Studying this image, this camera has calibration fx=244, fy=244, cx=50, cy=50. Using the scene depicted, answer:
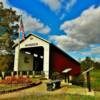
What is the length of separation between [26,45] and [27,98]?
26125 millimetres

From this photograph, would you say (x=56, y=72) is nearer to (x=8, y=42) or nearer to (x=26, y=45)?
(x=26, y=45)

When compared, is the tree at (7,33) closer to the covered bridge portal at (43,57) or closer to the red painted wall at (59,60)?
the covered bridge portal at (43,57)

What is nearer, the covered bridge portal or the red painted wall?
the covered bridge portal

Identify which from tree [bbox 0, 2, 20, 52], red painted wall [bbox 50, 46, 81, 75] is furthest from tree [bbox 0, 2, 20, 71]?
red painted wall [bbox 50, 46, 81, 75]

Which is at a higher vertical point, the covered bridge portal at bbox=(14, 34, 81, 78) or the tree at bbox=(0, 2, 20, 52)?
the tree at bbox=(0, 2, 20, 52)

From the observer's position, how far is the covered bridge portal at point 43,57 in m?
39.9

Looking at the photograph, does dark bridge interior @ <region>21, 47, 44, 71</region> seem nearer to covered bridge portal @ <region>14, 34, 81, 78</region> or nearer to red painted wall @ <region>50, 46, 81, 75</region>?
covered bridge portal @ <region>14, 34, 81, 78</region>

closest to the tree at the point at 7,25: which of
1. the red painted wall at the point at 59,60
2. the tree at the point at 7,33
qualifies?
the tree at the point at 7,33

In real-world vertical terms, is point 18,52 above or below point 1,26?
below

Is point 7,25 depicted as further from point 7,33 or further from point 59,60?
point 59,60

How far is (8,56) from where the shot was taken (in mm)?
46500

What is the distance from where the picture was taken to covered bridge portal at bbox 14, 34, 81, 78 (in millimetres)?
39875

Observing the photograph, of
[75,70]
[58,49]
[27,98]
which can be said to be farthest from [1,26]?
[27,98]

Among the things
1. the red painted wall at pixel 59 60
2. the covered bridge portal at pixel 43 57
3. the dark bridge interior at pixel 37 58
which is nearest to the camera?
the covered bridge portal at pixel 43 57
